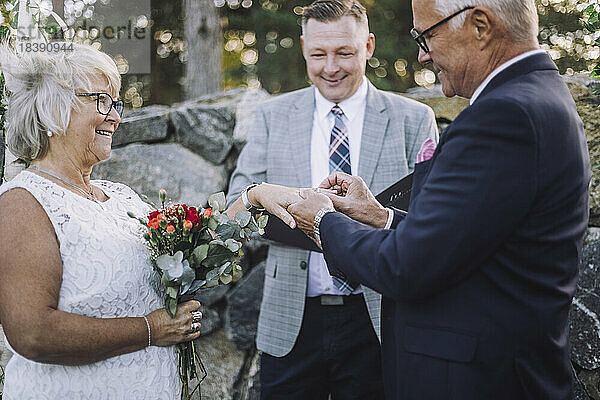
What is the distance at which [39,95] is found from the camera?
230 centimetres

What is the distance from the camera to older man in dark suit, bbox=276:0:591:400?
1704 millimetres

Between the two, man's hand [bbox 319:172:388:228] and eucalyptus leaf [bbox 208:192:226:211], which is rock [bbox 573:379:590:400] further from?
eucalyptus leaf [bbox 208:192:226:211]

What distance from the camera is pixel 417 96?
4.11 metres

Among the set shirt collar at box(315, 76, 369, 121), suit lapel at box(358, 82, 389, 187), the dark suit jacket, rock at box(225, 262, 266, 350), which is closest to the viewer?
the dark suit jacket

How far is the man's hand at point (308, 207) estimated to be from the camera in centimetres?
226

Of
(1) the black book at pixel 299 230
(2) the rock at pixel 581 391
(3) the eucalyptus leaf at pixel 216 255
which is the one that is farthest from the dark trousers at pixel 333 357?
(2) the rock at pixel 581 391

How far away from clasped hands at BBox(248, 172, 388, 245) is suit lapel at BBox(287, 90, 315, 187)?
405 mm

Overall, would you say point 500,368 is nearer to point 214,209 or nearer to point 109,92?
point 214,209

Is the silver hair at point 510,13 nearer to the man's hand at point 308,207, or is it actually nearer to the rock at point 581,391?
the man's hand at point 308,207

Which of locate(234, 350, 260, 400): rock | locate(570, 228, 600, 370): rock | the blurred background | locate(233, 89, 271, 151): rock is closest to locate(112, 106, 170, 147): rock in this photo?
locate(233, 89, 271, 151): rock

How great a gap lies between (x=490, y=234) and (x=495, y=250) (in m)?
0.07

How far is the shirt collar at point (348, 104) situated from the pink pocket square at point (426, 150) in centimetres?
41

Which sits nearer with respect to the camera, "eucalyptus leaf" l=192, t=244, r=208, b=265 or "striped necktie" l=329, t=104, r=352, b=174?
"eucalyptus leaf" l=192, t=244, r=208, b=265

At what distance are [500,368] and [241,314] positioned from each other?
235 cm
